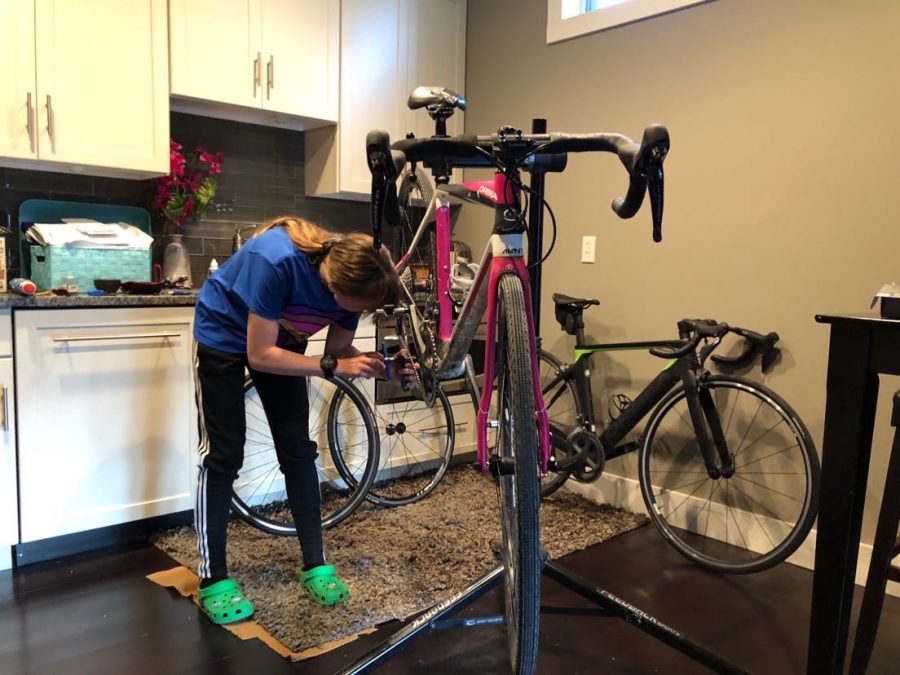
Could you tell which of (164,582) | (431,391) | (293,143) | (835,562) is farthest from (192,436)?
(835,562)

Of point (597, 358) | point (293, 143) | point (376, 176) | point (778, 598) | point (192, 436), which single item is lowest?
point (778, 598)

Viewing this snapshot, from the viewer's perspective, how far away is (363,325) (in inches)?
114

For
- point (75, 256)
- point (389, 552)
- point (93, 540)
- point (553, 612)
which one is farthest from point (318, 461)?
point (553, 612)

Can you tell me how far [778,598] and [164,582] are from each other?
Answer: 1.95 m

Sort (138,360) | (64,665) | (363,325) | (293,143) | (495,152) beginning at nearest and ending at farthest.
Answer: (495,152), (64,665), (138,360), (363,325), (293,143)

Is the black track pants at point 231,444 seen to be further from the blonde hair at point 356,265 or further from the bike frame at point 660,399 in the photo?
the bike frame at point 660,399

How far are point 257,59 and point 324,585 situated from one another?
6.81 ft

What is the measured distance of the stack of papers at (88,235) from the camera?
2.49 metres

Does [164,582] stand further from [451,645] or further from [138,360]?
[451,645]

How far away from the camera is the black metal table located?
1333 millimetres

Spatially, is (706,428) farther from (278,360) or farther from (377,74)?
(377,74)

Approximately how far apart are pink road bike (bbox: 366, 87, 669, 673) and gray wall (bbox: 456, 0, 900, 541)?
1.25 m

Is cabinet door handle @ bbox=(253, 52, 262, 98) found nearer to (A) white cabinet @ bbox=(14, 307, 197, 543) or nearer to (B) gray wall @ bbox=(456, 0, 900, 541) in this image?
(A) white cabinet @ bbox=(14, 307, 197, 543)

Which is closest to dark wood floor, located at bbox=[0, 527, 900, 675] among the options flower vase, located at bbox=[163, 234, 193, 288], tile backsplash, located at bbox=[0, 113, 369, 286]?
flower vase, located at bbox=[163, 234, 193, 288]
